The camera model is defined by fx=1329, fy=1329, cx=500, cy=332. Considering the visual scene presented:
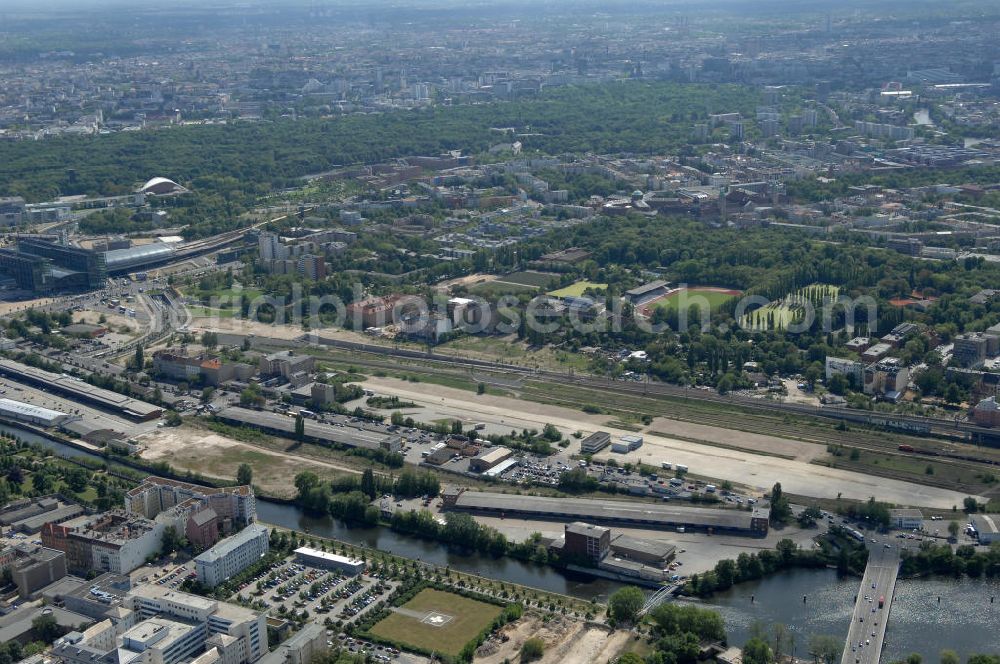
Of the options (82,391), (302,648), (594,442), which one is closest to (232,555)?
(302,648)

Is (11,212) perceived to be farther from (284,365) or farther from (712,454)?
(712,454)

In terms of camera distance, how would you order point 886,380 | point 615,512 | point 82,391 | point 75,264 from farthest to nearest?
point 75,264, point 82,391, point 886,380, point 615,512

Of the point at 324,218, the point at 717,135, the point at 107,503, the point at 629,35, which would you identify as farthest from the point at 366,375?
the point at 629,35

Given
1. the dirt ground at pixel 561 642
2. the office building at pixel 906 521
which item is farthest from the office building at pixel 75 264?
the office building at pixel 906 521

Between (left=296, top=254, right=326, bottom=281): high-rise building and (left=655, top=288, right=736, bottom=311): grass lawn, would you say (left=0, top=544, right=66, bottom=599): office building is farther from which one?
(left=296, top=254, right=326, bottom=281): high-rise building

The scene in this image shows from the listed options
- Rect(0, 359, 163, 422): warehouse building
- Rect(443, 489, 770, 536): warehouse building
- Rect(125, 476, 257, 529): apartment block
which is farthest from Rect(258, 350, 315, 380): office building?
Rect(443, 489, 770, 536): warehouse building

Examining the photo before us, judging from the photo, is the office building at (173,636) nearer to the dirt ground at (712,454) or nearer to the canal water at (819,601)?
the canal water at (819,601)
